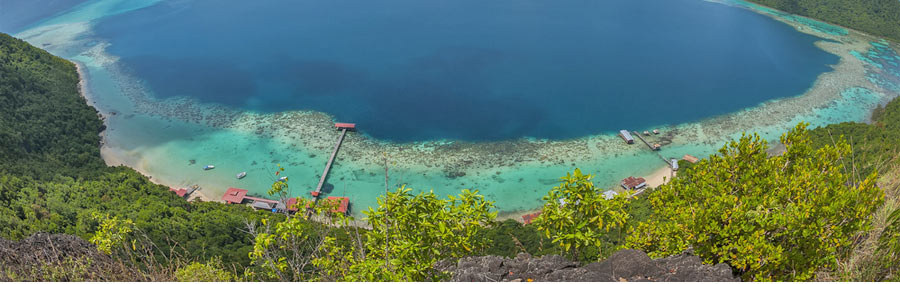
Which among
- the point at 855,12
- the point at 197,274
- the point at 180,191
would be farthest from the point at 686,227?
the point at 855,12

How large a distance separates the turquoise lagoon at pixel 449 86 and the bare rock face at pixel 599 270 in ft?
69.9

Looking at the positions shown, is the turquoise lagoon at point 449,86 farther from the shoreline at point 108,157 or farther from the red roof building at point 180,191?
the red roof building at point 180,191

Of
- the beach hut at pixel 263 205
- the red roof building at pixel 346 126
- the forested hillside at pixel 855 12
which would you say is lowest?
the beach hut at pixel 263 205

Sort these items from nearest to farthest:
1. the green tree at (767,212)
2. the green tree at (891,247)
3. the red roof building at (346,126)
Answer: the green tree at (891,247)
the green tree at (767,212)
the red roof building at (346,126)

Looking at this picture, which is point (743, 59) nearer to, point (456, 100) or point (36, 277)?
point (456, 100)

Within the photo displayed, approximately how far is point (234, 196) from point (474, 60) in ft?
107

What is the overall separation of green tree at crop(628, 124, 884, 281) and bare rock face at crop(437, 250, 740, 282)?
0.55m

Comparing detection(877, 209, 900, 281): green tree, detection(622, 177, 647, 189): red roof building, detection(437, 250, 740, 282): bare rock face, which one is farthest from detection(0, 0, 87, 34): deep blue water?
detection(877, 209, 900, 281): green tree

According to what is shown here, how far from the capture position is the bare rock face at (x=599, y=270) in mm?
8875

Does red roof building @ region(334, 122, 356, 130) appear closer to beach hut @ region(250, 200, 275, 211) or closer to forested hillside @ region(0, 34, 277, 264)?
beach hut @ region(250, 200, 275, 211)

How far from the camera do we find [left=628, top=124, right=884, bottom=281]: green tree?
840cm

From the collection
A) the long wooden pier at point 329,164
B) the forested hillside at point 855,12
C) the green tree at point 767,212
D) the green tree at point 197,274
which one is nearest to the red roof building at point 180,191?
the long wooden pier at point 329,164

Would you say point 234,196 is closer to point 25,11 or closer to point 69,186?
point 69,186

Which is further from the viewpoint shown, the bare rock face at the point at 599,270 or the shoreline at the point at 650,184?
the shoreline at the point at 650,184
